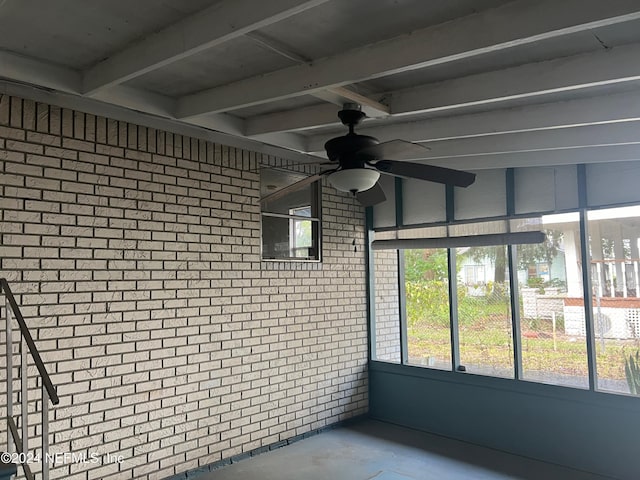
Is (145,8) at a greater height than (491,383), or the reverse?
(145,8)

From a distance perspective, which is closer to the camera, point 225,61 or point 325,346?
point 225,61

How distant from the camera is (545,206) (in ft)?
15.6

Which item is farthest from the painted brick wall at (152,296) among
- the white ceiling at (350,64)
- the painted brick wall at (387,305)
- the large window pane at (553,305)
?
the large window pane at (553,305)

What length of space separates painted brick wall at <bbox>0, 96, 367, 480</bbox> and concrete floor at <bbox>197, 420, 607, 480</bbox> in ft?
0.82

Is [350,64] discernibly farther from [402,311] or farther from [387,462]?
[402,311]

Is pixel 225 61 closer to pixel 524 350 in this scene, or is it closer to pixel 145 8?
pixel 145 8

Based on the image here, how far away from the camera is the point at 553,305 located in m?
4.69

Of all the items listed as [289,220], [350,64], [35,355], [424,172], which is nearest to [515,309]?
[424,172]

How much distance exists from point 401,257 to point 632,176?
8.46ft

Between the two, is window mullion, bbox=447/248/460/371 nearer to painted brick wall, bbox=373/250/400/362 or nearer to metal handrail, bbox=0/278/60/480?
painted brick wall, bbox=373/250/400/362

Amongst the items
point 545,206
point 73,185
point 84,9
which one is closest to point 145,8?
point 84,9

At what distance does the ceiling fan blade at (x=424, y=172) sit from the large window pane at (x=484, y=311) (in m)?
2.12

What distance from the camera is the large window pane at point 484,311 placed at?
501cm

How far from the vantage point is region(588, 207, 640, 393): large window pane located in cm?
427
